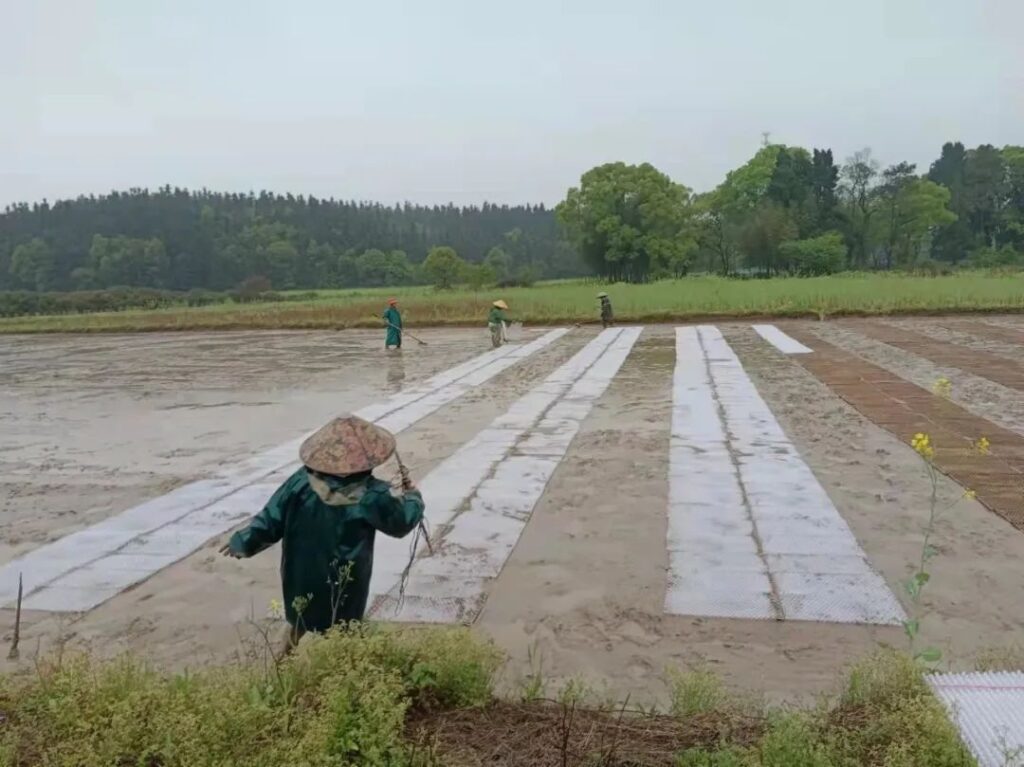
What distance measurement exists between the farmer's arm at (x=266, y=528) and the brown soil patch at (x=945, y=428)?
4034 millimetres

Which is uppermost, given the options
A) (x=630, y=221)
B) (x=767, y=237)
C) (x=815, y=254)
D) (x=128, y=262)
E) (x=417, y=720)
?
(x=630, y=221)

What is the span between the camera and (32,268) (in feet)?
211

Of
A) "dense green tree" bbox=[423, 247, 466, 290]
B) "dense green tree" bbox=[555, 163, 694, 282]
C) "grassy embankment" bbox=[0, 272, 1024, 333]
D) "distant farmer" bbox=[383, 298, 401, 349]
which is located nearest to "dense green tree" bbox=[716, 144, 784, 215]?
"dense green tree" bbox=[555, 163, 694, 282]

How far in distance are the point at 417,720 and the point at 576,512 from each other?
275 centimetres

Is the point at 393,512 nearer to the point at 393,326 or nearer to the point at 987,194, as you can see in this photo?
the point at 393,326

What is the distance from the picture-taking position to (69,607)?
387 cm

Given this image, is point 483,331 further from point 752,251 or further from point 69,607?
point 752,251

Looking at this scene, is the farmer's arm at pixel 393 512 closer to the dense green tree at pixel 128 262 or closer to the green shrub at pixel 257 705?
the green shrub at pixel 257 705

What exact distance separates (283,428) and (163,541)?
141 inches

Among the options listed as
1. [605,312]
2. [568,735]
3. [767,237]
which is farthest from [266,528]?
[767,237]

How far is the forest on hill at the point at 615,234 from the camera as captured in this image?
51.5 metres

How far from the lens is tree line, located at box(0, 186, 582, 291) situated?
208ft

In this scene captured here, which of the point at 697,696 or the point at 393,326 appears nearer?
the point at 697,696

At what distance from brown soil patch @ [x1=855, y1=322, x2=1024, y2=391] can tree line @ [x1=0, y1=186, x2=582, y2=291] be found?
119 feet
